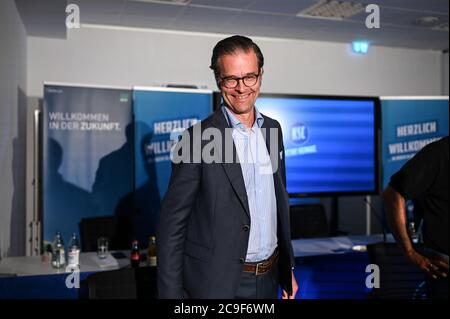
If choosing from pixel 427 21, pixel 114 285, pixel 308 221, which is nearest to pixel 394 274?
pixel 114 285

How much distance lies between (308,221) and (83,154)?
2254mm

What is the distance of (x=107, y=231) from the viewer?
3.85 meters

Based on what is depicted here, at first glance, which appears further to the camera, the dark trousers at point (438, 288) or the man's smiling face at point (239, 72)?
the dark trousers at point (438, 288)

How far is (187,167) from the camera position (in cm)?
145

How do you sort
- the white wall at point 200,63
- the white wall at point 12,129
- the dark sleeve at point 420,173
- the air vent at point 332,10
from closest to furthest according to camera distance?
the dark sleeve at point 420,173
the white wall at point 12,129
the air vent at point 332,10
the white wall at point 200,63

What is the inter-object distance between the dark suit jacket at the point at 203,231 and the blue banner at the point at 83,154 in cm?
304

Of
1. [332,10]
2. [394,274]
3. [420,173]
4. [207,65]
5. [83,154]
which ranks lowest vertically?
[394,274]

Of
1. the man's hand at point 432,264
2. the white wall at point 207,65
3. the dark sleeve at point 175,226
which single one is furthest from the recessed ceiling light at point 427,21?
the dark sleeve at point 175,226

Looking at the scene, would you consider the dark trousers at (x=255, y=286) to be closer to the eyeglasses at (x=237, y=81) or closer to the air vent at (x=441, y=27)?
the eyeglasses at (x=237, y=81)

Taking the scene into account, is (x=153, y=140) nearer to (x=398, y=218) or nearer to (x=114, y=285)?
(x=114, y=285)

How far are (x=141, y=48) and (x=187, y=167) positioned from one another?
3.80 metres

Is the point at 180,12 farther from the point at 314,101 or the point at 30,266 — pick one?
the point at 30,266

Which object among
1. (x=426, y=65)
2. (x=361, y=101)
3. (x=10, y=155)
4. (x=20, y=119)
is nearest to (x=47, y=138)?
(x=20, y=119)

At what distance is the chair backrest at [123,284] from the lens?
6.01ft
